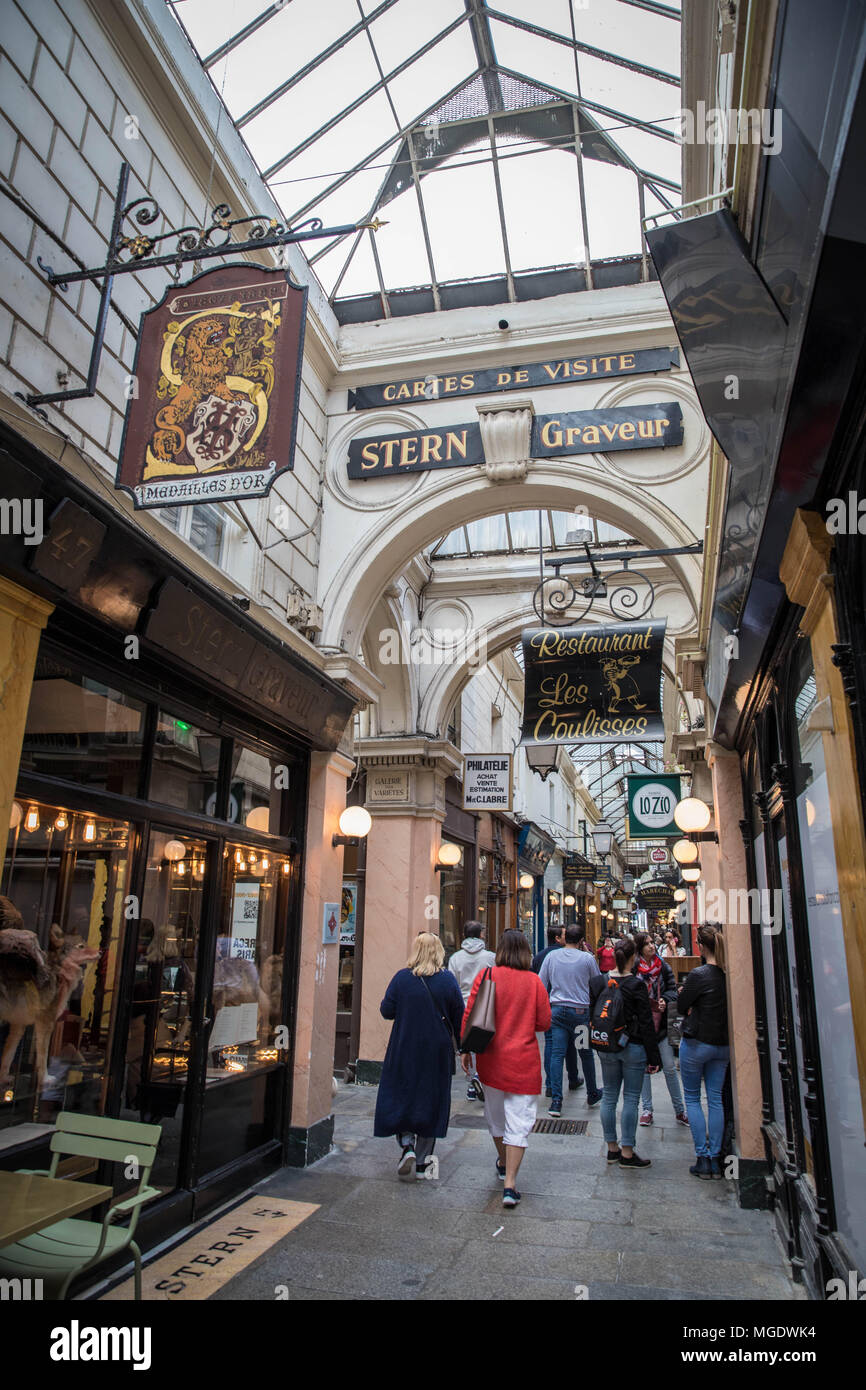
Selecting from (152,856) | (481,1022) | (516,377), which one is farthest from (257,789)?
(516,377)

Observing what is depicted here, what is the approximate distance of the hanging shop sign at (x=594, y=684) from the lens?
301 inches

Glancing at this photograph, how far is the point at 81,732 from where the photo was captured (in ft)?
14.7

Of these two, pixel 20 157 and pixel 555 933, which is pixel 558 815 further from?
pixel 20 157

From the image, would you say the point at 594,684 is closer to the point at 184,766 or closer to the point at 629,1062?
the point at 629,1062

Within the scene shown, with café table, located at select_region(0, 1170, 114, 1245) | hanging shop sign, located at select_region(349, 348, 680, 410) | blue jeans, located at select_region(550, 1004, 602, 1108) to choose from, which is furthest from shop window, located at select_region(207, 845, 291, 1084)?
hanging shop sign, located at select_region(349, 348, 680, 410)

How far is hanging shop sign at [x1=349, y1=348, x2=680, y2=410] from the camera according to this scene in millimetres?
7496

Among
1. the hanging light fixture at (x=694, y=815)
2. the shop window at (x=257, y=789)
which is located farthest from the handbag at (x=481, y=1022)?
the hanging light fixture at (x=694, y=815)

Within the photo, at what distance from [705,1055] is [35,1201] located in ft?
16.3

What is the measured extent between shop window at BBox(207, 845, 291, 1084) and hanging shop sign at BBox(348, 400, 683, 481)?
395 cm

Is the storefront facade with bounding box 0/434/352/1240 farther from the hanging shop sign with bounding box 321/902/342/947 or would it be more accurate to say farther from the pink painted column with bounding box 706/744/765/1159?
the pink painted column with bounding box 706/744/765/1159

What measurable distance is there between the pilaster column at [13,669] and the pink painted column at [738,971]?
5160 millimetres

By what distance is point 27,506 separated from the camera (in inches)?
137

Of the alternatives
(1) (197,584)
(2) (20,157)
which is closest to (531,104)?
(2) (20,157)

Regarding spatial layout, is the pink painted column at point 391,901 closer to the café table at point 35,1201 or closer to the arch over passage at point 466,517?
the arch over passage at point 466,517
